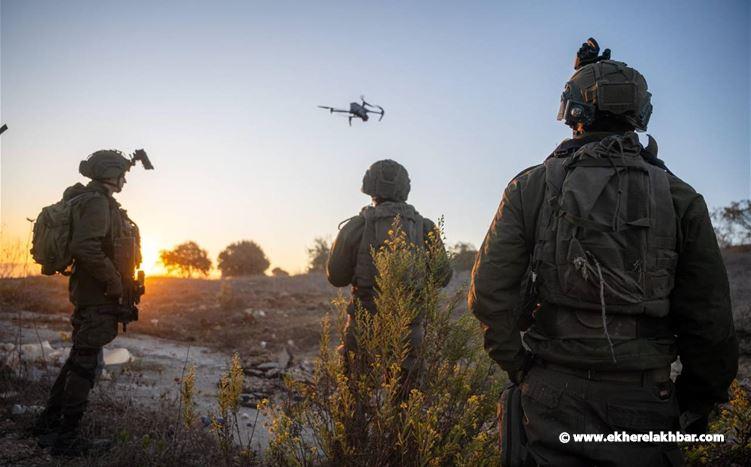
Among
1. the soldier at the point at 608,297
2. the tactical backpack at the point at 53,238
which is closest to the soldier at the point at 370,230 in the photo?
the soldier at the point at 608,297

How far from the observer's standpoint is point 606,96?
210 centimetres

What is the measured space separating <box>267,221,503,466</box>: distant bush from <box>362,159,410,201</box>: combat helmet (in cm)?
149

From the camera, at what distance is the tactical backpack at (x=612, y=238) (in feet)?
6.09

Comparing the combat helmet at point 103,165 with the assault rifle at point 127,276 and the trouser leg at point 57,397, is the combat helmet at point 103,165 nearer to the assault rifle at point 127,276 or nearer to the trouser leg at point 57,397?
the assault rifle at point 127,276

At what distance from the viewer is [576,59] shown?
245 cm

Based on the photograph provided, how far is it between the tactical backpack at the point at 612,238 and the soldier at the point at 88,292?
3.56 metres

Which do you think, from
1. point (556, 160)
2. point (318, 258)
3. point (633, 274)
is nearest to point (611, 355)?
point (633, 274)

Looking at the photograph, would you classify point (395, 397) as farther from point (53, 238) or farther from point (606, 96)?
point (53, 238)

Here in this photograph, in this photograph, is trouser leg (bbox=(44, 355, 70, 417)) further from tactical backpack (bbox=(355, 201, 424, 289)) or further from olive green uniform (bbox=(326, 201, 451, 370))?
tactical backpack (bbox=(355, 201, 424, 289))

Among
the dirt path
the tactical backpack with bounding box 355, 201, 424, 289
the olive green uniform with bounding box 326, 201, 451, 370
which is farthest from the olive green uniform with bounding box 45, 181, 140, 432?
the tactical backpack with bounding box 355, 201, 424, 289

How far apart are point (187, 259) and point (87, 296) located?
95.0ft

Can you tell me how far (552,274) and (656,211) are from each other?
0.49 meters

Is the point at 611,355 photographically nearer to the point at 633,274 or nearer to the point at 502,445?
the point at 633,274

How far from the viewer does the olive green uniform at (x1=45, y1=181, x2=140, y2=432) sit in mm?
3707
